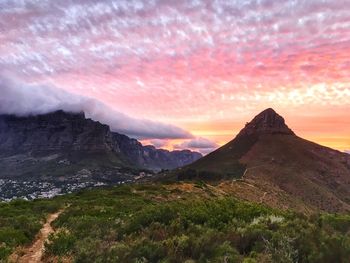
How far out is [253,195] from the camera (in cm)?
8750

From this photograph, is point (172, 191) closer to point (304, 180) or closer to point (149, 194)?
point (149, 194)

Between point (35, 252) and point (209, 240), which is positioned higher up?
point (209, 240)

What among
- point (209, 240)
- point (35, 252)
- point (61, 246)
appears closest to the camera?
point (209, 240)

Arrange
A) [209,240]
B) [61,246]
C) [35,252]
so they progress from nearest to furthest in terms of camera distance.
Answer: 1. [209,240]
2. [61,246]
3. [35,252]

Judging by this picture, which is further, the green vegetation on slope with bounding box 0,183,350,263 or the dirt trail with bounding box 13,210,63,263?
the dirt trail with bounding box 13,210,63,263

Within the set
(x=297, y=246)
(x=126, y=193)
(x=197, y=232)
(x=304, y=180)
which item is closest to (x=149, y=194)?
(x=126, y=193)

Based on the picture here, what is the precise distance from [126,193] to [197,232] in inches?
1548

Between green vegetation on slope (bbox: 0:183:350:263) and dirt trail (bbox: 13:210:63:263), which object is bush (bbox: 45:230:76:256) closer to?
green vegetation on slope (bbox: 0:183:350:263)

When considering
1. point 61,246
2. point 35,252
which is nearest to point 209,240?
point 61,246

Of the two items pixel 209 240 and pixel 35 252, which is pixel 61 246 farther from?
pixel 209 240

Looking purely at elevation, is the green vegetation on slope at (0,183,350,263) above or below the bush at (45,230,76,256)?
above

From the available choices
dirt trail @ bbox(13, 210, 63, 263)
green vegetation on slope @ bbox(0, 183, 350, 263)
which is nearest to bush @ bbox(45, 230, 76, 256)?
green vegetation on slope @ bbox(0, 183, 350, 263)

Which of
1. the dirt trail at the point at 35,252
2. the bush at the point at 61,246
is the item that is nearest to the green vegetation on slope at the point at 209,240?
the bush at the point at 61,246

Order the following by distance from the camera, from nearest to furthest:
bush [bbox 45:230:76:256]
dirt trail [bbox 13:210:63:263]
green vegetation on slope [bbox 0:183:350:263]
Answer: green vegetation on slope [bbox 0:183:350:263] → dirt trail [bbox 13:210:63:263] → bush [bbox 45:230:76:256]
